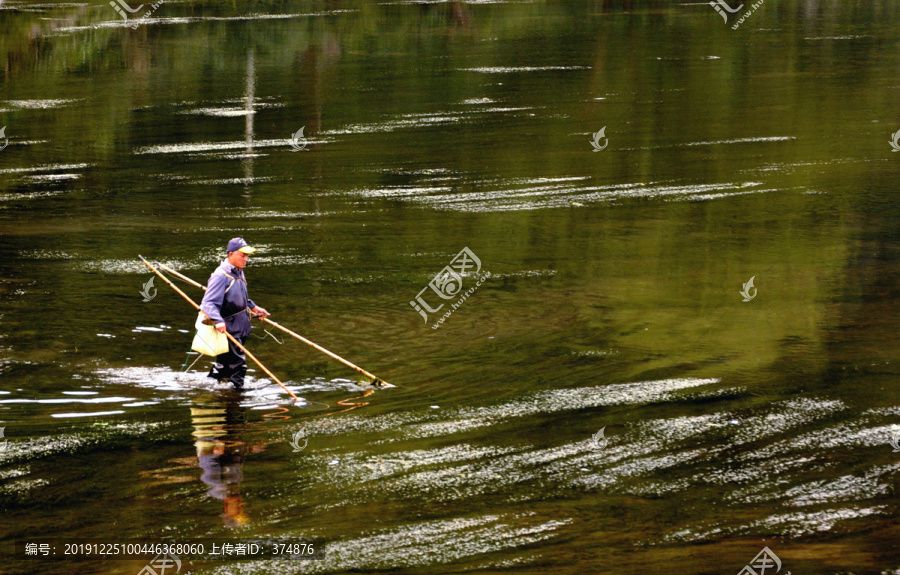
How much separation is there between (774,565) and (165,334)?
771 centimetres

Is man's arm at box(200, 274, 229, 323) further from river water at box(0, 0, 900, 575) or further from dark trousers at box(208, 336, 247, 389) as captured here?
river water at box(0, 0, 900, 575)

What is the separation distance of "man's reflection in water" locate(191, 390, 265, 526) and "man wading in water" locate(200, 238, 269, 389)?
0.86 feet

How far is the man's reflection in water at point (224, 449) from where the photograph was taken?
939cm

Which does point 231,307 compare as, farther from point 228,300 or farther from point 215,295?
point 215,295

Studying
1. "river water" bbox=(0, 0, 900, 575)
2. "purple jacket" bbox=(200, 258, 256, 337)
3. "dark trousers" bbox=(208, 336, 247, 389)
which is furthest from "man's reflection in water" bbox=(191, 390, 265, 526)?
"purple jacket" bbox=(200, 258, 256, 337)

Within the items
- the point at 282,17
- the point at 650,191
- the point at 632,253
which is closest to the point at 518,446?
the point at 632,253

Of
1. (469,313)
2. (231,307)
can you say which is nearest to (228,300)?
(231,307)

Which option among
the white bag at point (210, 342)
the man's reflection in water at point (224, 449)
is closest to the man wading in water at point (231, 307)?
the white bag at point (210, 342)

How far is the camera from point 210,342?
A: 11672 millimetres

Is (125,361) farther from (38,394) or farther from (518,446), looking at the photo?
(518,446)

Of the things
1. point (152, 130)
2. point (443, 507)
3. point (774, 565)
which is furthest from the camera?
point (152, 130)

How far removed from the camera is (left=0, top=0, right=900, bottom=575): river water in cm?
913

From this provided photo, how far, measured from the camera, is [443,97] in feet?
90.9

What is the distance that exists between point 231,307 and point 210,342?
1.43ft
